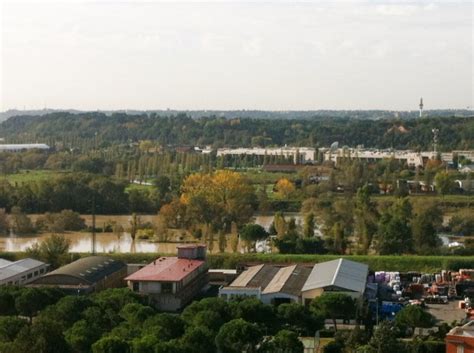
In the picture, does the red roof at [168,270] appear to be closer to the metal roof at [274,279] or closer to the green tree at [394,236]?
the metal roof at [274,279]

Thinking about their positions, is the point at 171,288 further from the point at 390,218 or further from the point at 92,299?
the point at 390,218

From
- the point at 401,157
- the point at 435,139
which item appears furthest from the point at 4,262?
the point at 435,139

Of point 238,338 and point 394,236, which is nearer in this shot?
point 238,338

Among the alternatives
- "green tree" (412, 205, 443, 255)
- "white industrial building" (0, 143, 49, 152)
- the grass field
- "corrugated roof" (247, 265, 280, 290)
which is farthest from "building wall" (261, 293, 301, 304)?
"white industrial building" (0, 143, 49, 152)

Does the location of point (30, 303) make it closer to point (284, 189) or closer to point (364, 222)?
point (364, 222)

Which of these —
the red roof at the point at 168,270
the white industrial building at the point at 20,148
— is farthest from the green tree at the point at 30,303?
the white industrial building at the point at 20,148

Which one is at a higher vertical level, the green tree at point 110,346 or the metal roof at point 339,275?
the green tree at point 110,346
